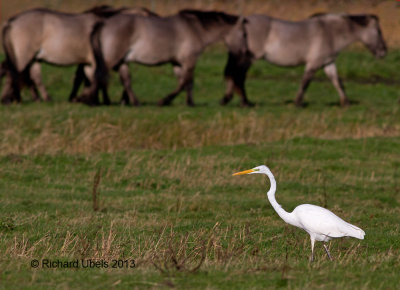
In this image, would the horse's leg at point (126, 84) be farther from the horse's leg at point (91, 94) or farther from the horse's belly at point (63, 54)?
the horse's belly at point (63, 54)

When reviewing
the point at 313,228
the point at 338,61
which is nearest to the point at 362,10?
the point at 338,61

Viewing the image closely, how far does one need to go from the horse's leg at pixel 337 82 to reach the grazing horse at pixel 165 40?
2.74 m

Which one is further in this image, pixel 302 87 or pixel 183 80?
pixel 302 87

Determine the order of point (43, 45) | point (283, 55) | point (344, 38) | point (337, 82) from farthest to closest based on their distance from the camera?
point (344, 38)
point (283, 55)
point (337, 82)
point (43, 45)

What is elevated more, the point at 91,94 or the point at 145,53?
the point at 145,53

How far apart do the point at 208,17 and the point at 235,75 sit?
72.2 inches

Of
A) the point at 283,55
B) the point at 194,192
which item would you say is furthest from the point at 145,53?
the point at 194,192

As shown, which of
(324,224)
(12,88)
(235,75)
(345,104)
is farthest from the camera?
(345,104)

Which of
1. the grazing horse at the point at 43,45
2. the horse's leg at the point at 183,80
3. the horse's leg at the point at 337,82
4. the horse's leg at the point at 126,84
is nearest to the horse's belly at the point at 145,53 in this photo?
the horse's leg at the point at 126,84

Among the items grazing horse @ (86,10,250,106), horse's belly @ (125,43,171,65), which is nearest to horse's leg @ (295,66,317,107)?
grazing horse @ (86,10,250,106)

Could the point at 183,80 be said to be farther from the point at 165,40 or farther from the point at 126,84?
the point at 126,84

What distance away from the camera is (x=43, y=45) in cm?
2156

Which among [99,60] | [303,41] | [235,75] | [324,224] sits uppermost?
[324,224]

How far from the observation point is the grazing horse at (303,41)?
23453 millimetres
